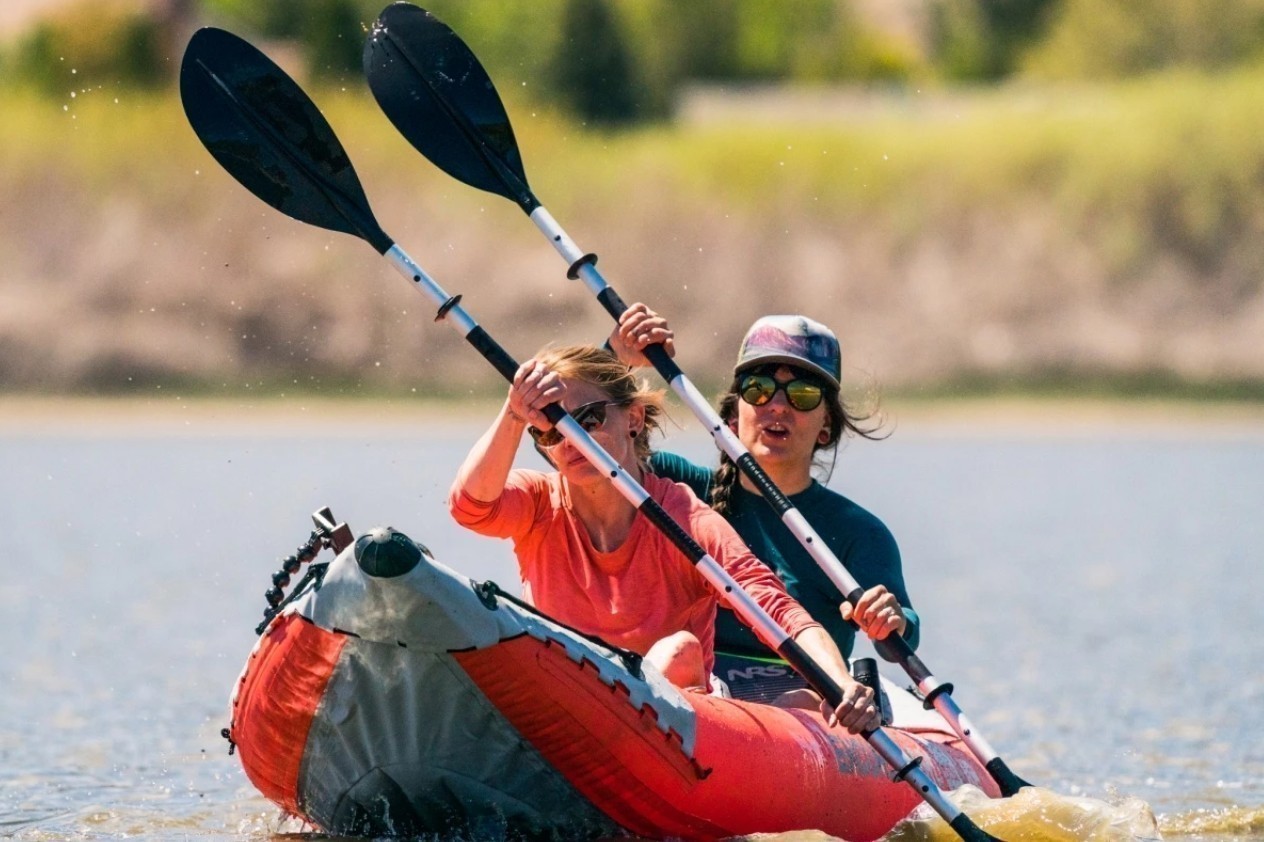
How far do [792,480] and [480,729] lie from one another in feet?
5.19

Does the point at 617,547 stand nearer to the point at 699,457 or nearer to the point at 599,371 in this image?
the point at 599,371

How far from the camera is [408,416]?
31484 mm

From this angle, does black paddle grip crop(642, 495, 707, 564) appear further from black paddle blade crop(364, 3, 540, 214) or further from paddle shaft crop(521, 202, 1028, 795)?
black paddle blade crop(364, 3, 540, 214)

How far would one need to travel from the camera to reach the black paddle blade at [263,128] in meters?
7.32

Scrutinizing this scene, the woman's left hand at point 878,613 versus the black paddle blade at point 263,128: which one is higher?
the black paddle blade at point 263,128

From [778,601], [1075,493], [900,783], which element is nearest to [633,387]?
[778,601]

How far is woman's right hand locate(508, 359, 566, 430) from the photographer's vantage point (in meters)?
6.07

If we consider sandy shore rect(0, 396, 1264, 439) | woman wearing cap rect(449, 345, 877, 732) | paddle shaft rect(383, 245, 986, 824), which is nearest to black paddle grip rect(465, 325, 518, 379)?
paddle shaft rect(383, 245, 986, 824)

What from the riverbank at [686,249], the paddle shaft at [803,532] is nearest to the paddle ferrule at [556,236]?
the paddle shaft at [803,532]

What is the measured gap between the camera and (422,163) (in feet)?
121

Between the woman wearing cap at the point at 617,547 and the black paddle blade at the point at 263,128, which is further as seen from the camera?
the black paddle blade at the point at 263,128

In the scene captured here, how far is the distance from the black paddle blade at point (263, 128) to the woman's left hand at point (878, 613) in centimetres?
196

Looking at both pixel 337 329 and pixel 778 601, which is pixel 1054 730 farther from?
pixel 337 329

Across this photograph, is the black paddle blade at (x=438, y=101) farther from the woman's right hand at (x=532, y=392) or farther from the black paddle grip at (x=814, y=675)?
the black paddle grip at (x=814, y=675)
